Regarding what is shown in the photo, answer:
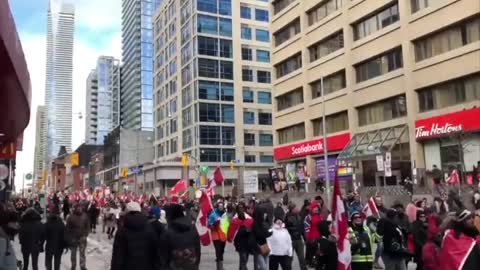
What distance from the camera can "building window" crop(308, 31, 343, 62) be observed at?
52000mm

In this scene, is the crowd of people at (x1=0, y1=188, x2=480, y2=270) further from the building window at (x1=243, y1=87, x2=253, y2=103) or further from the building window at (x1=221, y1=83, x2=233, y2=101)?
the building window at (x1=243, y1=87, x2=253, y2=103)

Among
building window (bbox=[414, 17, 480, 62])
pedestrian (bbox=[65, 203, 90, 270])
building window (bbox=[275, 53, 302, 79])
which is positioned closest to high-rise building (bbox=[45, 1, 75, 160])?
building window (bbox=[275, 53, 302, 79])

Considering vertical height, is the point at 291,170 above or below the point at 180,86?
below

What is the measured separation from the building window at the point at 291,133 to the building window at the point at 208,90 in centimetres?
2481

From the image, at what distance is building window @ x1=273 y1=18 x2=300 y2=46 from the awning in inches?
657

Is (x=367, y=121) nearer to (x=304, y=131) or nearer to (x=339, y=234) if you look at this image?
(x=304, y=131)

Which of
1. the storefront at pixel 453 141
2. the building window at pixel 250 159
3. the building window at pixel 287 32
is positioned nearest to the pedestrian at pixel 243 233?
the storefront at pixel 453 141

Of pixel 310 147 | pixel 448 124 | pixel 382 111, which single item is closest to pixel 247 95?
pixel 310 147

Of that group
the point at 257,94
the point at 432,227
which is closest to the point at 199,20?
the point at 257,94

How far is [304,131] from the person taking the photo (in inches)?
2270

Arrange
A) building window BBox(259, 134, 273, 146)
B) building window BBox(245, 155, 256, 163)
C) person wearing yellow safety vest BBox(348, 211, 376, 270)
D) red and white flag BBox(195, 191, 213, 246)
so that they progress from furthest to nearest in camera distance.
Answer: building window BBox(259, 134, 273, 146) < building window BBox(245, 155, 256, 163) < red and white flag BBox(195, 191, 213, 246) < person wearing yellow safety vest BBox(348, 211, 376, 270)

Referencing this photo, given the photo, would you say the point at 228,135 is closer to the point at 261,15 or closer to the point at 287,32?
the point at 261,15

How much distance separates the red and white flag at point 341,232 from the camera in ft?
28.2

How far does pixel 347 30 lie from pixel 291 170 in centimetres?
1656
